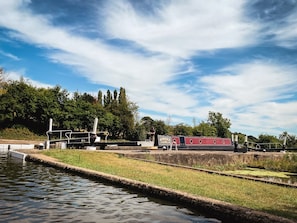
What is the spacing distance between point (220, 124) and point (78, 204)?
71303mm

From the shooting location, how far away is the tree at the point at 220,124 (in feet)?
246

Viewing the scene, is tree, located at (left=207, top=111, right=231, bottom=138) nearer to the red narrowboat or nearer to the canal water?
the red narrowboat

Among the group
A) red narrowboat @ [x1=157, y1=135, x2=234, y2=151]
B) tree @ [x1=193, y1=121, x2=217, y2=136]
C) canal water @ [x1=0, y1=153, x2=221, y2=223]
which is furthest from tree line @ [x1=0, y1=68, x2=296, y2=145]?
canal water @ [x1=0, y1=153, x2=221, y2=223]

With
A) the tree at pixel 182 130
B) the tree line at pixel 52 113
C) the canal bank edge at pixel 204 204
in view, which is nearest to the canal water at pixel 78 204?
the canal bank edge at pixel 204 204

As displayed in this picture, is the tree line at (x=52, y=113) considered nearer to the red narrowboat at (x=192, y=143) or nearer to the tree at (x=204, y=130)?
the red narrowboat at (x=192, y=143)

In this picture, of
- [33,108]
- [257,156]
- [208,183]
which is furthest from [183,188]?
[33,108]

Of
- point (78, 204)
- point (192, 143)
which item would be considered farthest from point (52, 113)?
point (78, 204)

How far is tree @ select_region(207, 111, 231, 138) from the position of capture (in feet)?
246

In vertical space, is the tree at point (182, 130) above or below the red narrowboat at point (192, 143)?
above

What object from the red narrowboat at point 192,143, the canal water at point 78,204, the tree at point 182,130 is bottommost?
the canal water at point 78,204

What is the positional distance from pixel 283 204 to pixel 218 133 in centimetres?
6912

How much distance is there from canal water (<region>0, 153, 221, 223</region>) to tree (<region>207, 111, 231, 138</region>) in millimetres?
67165

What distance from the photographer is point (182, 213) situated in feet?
23.7

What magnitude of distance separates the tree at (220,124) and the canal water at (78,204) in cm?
6717
